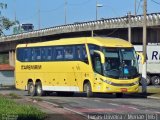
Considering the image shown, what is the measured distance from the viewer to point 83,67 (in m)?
34.3

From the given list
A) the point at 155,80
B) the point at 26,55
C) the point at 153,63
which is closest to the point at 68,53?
the point at 26,55

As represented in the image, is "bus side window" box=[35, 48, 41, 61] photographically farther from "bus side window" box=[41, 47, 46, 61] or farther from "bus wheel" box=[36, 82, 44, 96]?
"bus wheel" box=[36, 82, 44, 96]

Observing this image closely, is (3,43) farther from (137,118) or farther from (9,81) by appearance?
(137,118)

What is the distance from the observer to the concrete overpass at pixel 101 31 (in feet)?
225

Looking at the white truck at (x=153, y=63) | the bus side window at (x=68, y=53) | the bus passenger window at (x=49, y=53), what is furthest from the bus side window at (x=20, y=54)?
the white truck at (x=153, y=63)

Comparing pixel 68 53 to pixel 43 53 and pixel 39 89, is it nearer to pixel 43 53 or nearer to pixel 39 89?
pixel 43 53

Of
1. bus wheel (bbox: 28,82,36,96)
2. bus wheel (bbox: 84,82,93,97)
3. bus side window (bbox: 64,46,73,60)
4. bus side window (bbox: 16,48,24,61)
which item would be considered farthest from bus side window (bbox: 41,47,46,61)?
bus wheel (bbox: 84,82,93,97)

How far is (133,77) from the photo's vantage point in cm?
3356

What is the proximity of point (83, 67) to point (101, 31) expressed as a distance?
4989 centimetres

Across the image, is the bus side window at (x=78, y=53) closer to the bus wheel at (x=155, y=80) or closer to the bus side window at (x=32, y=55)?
the bus side window at (x=32, y=55)

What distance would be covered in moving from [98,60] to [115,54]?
3.47 ft

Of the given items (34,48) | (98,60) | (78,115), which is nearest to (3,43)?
(34,48)

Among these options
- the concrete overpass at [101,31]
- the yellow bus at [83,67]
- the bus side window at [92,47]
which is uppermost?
Result: the concrete overpass at [101,31]

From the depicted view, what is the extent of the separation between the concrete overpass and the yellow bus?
16.7 metres
